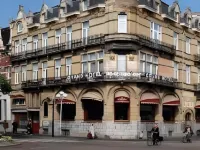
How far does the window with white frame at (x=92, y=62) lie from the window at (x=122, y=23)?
10.8 feet

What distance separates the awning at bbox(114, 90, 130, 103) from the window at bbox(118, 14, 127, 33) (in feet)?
21.3

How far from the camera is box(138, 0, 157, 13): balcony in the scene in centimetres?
4316

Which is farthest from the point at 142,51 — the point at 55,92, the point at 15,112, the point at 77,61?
the point at 15,112

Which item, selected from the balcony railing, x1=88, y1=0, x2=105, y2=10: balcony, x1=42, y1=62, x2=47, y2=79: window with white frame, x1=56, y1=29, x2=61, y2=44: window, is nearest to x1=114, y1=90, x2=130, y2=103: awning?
the balcony railing

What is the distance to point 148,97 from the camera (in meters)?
43.1

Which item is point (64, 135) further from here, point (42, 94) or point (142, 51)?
point (142, 51)

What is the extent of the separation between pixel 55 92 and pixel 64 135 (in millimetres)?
5381

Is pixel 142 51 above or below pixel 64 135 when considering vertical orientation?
above

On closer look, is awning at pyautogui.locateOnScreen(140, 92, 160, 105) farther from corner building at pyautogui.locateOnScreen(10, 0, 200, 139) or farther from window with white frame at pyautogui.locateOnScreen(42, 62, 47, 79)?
window with white frame at pyautogui.locateOnScreen(42, 62, 47, 79)

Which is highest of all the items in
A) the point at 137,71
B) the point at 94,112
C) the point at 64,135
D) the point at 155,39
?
the point at 155,39

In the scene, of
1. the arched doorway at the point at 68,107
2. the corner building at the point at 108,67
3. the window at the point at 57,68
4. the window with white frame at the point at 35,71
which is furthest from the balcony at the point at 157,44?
the window with white frame at the point at 35,71

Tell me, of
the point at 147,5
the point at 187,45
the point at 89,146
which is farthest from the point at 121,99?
the point at 187,45

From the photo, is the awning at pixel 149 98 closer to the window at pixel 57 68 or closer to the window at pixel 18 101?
the window at pixel 57 68

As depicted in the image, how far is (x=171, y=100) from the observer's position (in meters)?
47.2
